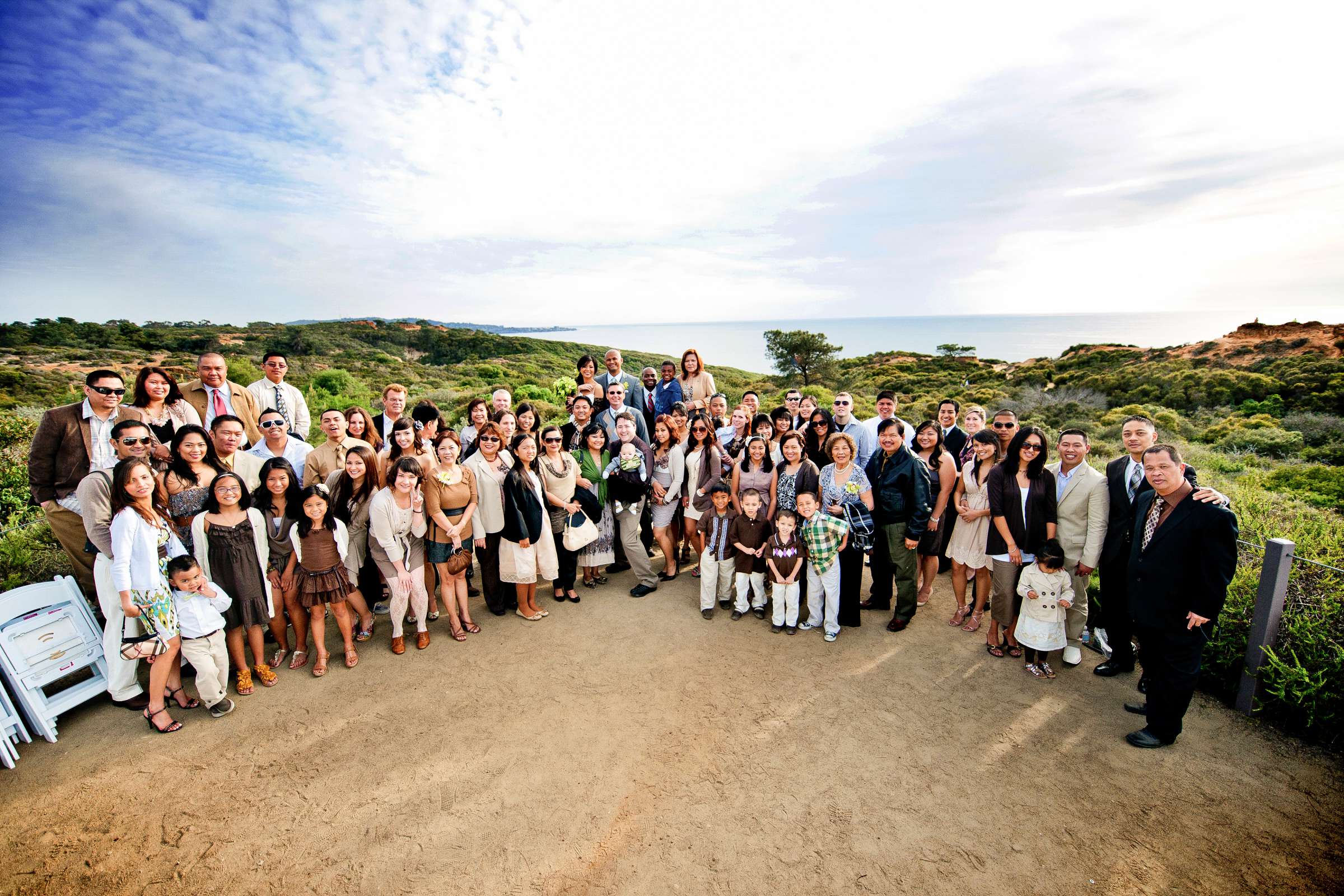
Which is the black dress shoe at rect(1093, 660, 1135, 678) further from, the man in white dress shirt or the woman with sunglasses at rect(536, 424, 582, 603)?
the man in white dress shirt

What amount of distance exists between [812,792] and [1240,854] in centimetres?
225

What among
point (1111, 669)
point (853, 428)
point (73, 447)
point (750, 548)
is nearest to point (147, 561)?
point (73, 447)

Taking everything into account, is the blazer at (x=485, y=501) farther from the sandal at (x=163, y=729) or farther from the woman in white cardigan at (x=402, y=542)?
the sandal at (x=163, y=729)

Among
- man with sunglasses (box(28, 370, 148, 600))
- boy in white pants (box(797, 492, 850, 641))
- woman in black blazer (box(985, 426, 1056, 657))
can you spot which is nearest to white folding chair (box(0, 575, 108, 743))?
man with sunglasses (box(28, 370, 148, 600))

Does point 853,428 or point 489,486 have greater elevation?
point 853,428

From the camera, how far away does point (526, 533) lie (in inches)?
208

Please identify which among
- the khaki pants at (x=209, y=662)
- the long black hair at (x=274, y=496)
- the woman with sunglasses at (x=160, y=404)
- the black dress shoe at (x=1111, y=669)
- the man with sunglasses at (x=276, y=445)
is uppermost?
the woman with sunglasses at (x=160, y=404)

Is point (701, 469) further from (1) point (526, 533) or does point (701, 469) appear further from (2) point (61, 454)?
(2) point (61, 454)

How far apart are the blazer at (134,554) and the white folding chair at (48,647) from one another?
0.60 m

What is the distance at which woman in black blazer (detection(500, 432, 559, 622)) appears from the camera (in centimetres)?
528

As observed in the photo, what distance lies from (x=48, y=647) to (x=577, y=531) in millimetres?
3914

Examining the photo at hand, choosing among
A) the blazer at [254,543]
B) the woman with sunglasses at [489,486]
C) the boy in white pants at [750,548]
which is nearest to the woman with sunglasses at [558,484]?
the woman with sunglasses at [489,486]

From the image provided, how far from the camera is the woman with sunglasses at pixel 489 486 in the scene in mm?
5238

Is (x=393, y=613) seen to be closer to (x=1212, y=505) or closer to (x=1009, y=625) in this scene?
(x=1009, y=625)
